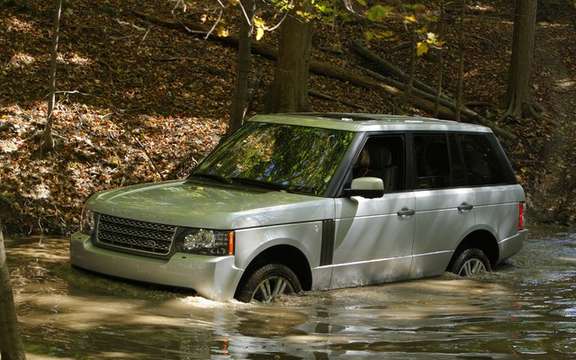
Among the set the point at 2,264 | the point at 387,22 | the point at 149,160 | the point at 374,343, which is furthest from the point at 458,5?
the point at 2,264

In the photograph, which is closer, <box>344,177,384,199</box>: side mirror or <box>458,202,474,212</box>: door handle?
<box>344,177,384,199</box>: side mirror

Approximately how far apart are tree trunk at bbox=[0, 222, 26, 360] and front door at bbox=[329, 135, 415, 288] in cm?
406

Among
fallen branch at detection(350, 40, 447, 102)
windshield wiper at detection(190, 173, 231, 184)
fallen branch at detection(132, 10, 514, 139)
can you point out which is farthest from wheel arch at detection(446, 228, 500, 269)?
fallen branch at detection(350, 40, 447, 102)

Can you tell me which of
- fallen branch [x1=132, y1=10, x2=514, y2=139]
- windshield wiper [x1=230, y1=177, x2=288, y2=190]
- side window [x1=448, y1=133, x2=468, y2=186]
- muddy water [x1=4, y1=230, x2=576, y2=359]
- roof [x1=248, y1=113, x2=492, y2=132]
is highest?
fallen branch [x1=132, y1=10, x2=514, y2=139]

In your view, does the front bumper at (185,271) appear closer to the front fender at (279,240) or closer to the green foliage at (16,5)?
the front fender at (279,240)

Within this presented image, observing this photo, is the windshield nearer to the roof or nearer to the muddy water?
the roof

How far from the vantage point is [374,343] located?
7.20 m

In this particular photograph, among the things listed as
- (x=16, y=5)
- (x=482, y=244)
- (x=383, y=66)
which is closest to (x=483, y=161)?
(x=482, y=244)

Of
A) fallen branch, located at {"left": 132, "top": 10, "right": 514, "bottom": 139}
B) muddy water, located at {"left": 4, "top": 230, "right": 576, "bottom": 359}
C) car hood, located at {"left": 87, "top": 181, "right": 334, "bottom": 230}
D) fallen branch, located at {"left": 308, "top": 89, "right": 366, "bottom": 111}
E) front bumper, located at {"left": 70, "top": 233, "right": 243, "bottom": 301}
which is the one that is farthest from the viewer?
fallen branch, located at {"left": 132, "top": 10, "right": 514, "bottom": 139}

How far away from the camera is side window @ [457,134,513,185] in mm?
10297

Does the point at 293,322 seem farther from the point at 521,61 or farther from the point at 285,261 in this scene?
the point at 521,61

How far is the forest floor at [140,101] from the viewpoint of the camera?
44.0 ft

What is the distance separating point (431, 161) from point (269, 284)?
2614 millimetres

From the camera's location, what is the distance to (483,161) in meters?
10.5
